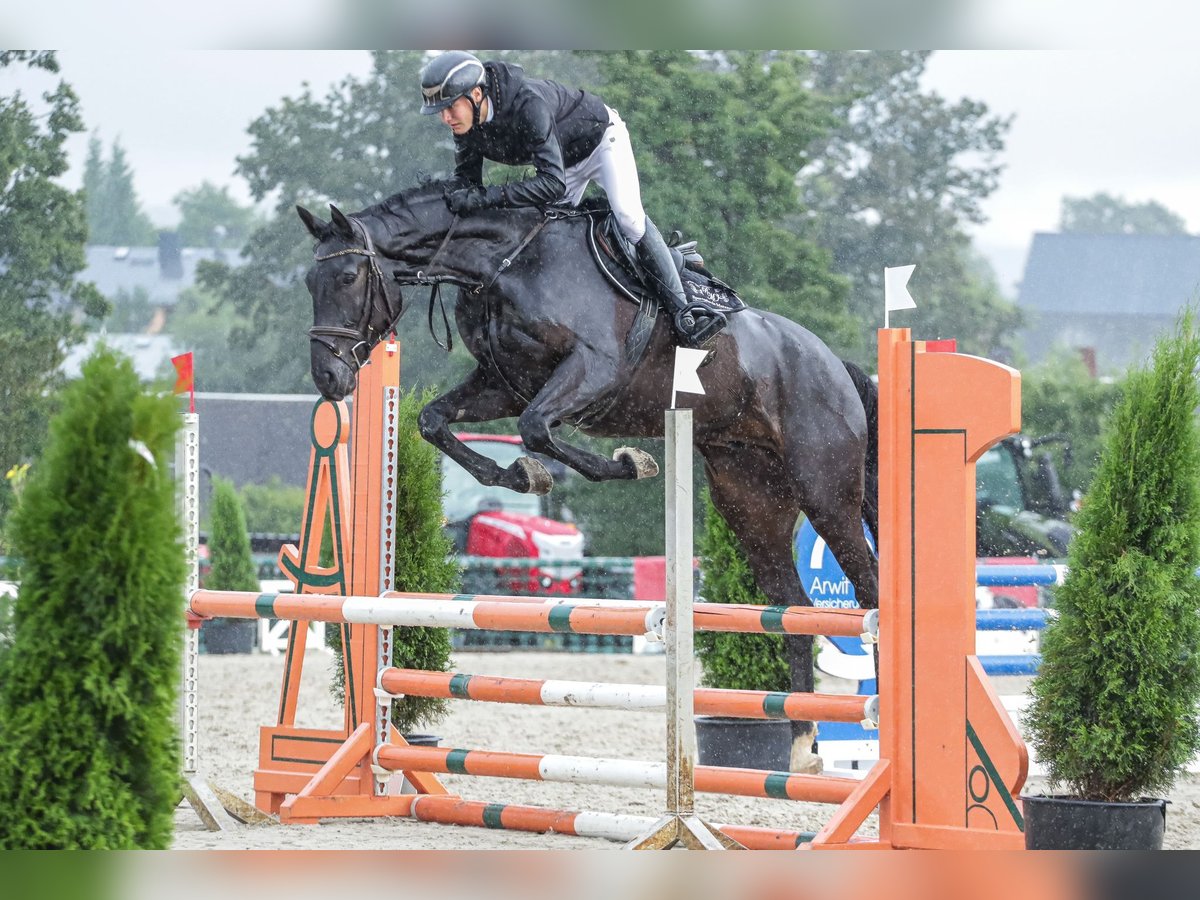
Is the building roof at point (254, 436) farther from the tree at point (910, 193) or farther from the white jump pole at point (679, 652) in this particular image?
the white jump pole at point (679, 652)

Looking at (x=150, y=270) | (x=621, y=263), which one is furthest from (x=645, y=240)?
(x=150, y=270)

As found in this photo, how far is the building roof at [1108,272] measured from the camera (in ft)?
77.7

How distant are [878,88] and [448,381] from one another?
10532 mm

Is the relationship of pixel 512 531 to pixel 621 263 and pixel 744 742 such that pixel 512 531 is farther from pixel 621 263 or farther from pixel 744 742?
pixel 621 263

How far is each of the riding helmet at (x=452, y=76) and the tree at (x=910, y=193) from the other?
12.9 meters

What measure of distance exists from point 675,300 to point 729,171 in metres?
8.42


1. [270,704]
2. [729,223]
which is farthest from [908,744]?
[729,223]

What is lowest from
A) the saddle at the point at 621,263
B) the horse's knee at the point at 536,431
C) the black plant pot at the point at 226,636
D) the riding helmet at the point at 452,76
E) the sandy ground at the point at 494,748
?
the black plant pot at the point at 226,636

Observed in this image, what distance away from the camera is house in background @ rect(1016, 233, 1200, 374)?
2286cm

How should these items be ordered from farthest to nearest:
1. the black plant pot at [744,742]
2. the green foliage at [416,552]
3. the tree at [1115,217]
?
the tree at [1115,217]
the black plant pot at [744,742]
the green foliage at [416,552]

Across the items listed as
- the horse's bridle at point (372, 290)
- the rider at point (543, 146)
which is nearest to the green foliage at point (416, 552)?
the horse's bridle at point (372, 290)

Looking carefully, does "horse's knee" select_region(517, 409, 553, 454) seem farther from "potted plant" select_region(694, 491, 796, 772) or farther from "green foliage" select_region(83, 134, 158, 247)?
"green foliage" select_region(83, 134, 158, 247)

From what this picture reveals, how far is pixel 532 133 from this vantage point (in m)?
3.47

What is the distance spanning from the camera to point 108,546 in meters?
2.09
